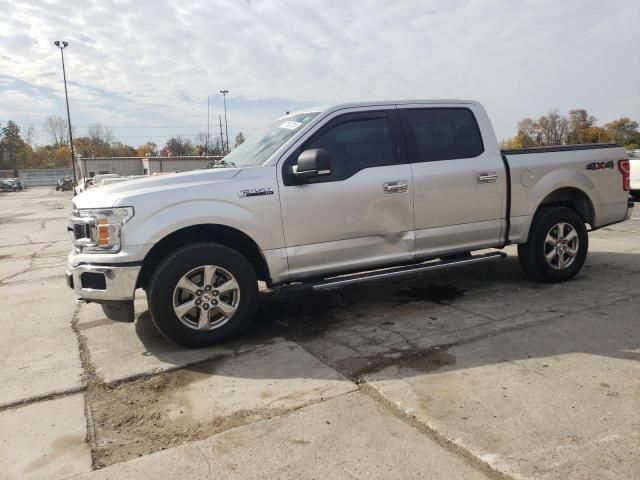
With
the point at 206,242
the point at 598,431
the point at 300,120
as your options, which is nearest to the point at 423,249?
the point at 300,120

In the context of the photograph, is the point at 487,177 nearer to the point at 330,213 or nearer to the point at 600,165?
the point at 600,165

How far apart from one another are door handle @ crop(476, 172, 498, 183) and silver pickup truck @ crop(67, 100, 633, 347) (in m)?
0.01

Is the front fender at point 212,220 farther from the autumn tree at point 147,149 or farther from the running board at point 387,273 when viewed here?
the autumn tree at point 147,149

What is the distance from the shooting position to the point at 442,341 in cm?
412

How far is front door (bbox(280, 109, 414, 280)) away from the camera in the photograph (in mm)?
4457

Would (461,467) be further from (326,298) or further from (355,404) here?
(326,298)

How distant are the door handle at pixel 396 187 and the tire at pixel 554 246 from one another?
5.82 ft

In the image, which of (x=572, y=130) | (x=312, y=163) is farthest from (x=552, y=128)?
(x=312, y=163)

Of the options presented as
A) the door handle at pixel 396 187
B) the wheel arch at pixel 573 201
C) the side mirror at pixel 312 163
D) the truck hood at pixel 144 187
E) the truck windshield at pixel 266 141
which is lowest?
the wheel arch at pixel 573 201

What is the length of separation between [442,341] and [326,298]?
180 centimetres

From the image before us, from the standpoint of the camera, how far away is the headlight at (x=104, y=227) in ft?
13.0

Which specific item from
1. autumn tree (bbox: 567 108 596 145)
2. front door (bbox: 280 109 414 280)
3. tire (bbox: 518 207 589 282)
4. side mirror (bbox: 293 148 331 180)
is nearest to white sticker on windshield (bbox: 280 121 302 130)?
front door (bbox: 280 109 414 280)

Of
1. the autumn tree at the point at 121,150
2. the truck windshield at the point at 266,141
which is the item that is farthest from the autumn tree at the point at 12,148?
the truck windshield at the point at 266,141

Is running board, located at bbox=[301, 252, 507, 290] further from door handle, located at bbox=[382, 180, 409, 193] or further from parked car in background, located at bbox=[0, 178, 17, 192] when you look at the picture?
parked car in background, located at bbox=[0, 178, 17, 192]
